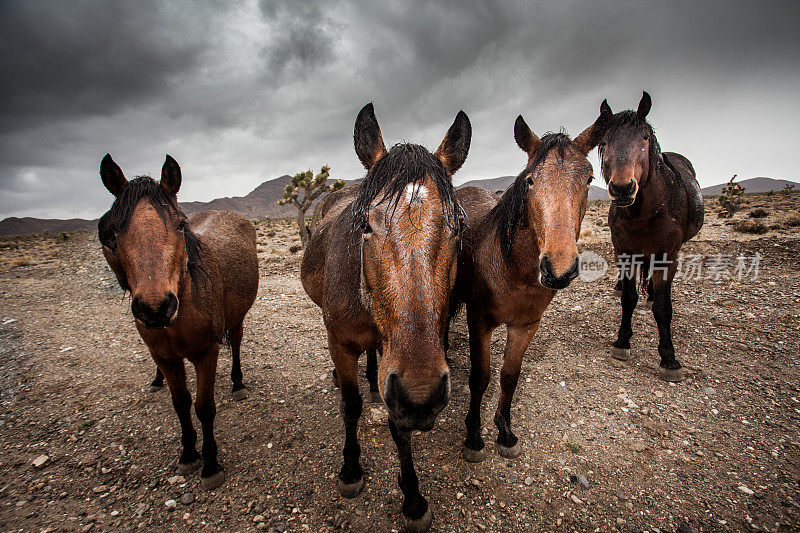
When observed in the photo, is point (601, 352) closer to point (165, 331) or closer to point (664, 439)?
point (664, 439)

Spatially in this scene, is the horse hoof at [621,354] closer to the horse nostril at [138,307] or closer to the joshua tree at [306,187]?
the horse nostril at [138,307]

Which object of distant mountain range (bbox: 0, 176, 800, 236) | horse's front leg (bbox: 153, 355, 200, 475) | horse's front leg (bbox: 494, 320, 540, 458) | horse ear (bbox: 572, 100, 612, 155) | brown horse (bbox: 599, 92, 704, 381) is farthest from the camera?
distant mountain range (bbox: 0, 176, 800, 236)

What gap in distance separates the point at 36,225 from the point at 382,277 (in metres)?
188

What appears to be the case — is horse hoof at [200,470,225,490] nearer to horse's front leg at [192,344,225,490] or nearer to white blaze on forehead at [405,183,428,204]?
horse's front leg at [192,344,225,490]

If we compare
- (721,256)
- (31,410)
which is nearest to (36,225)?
(31,410)

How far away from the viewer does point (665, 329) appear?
4.37 meters

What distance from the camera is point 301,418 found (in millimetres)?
3924

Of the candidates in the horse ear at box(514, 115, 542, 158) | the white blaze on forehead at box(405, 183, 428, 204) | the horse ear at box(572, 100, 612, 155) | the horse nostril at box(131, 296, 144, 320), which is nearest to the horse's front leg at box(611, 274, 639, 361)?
the horse ear at box(572, 100, 612, 155)

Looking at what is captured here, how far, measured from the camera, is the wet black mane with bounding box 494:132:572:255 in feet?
8.52

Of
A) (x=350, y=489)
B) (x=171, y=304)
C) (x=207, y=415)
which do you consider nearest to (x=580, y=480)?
(x=350, y=489)

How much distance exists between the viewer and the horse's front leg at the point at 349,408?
274 centimetres

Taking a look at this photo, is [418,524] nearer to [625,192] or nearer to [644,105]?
[625,192]

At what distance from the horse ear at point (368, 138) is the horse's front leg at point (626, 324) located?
4730 mm

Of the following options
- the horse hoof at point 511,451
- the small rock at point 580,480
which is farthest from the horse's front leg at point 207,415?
the small rock at point 580,480
